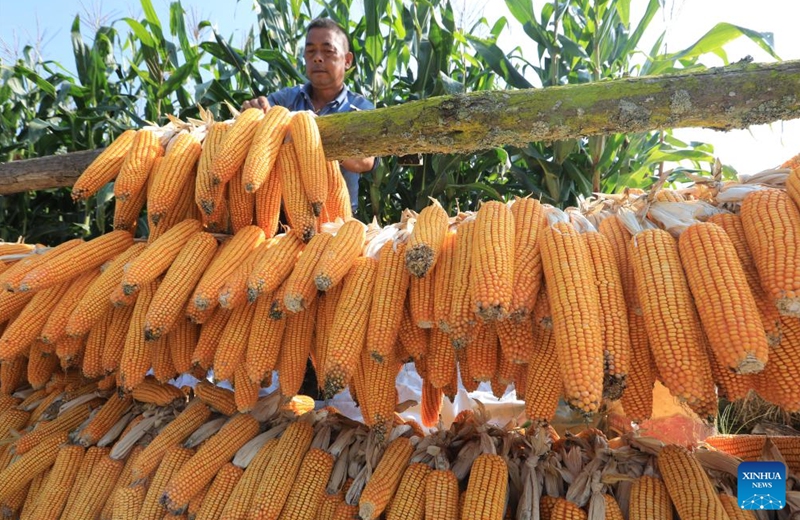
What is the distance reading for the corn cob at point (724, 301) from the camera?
4.47 ft

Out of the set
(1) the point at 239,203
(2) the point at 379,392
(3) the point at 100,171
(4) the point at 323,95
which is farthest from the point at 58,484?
(4) the point at 323,95

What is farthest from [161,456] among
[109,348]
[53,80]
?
[53,80]

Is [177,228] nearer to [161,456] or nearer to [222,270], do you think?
[222,270]

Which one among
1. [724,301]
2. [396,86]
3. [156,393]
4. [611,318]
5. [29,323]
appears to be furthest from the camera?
[396,86]

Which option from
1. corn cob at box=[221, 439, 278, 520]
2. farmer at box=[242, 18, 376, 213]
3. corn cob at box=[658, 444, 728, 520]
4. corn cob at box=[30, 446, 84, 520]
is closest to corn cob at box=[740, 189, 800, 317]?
corn cob at box=[658, 444, 728, 520]

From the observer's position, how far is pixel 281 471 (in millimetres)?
2158

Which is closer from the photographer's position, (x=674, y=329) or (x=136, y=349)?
(x=674, y=329)

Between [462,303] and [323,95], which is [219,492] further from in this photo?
[323,95]

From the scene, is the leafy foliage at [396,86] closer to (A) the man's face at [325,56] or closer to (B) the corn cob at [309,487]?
(A) the man's face at [325,56]

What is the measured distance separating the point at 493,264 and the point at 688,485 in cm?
107

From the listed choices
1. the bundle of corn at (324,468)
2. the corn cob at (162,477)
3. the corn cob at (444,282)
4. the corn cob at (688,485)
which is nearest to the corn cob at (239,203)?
the bundle of corn at (324,468)

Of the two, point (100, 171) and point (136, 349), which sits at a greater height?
point (100, 171)

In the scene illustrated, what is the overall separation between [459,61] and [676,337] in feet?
18.6

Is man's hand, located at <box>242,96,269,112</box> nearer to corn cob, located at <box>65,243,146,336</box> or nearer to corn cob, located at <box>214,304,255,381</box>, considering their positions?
corn cob, located at <box>65,243,146,336</box>
